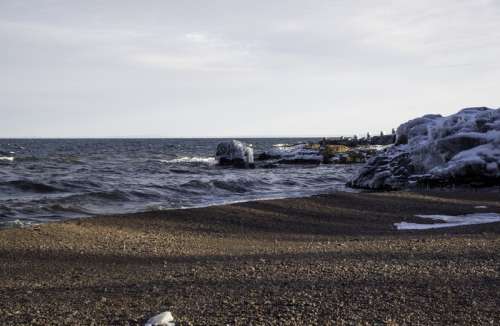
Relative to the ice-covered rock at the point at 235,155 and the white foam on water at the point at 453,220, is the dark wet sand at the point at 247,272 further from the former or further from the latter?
the ice-covered rock at the point at 235,155

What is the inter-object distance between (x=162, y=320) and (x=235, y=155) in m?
42.1

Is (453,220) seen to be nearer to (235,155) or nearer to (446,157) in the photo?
(446,157)

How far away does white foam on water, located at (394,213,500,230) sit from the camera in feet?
43.5

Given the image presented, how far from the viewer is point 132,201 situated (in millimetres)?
20141

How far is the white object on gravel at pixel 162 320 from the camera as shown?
5.12 metres

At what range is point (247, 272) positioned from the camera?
7637 mm

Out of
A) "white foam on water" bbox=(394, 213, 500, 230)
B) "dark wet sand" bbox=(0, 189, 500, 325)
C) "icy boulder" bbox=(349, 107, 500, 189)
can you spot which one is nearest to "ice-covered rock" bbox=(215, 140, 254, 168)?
"icy boulder" bbox=(349, 107, 500, 189)

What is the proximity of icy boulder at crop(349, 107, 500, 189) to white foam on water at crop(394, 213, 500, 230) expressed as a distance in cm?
810

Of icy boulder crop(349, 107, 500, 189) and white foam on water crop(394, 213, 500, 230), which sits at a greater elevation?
icy boulder crop(349, 107, 500, 189)

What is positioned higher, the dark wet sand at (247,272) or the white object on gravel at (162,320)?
the white object on gravel at (162,320)

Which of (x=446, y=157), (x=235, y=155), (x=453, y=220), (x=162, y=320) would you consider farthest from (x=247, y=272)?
(x=235, y=155)

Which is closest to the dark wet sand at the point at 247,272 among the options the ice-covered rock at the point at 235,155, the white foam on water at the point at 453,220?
the white foam on water at the point at 453,220

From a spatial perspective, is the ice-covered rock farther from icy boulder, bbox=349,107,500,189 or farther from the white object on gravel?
the white object on gravel

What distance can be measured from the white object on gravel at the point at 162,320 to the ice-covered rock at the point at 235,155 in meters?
39.4
